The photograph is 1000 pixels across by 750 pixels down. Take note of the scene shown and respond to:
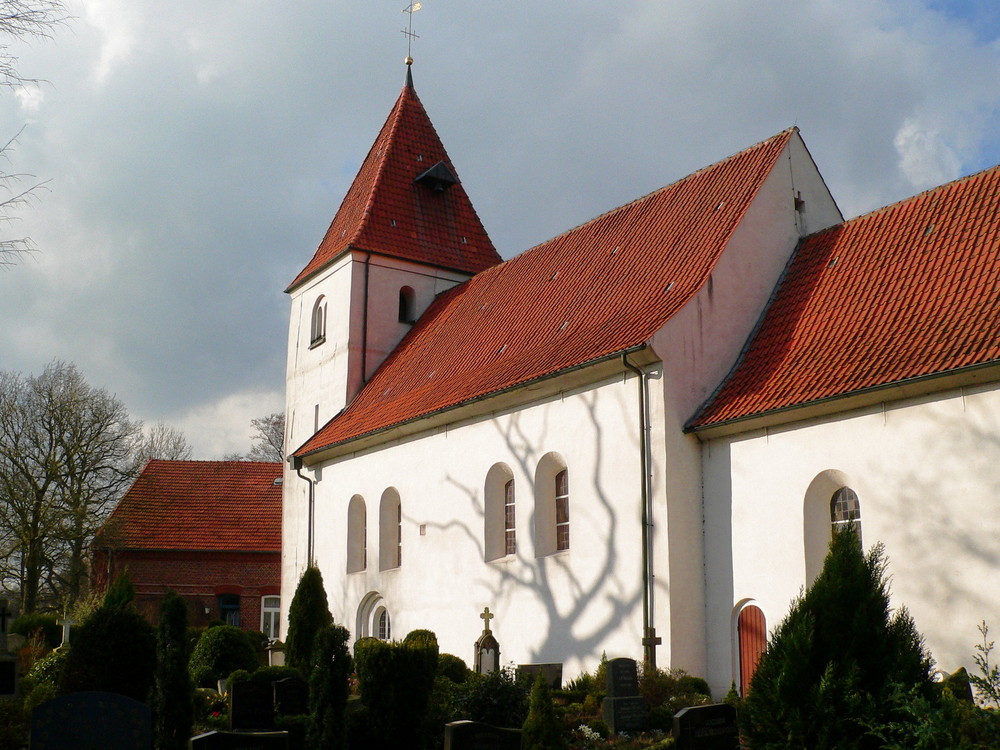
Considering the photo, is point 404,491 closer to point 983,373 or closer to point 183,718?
point 183,718

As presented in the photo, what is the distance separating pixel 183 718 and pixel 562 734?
390 cm

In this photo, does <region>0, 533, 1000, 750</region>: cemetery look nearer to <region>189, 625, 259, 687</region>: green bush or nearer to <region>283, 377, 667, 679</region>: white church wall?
<region>189, 625, 259, 687</region>: green bush

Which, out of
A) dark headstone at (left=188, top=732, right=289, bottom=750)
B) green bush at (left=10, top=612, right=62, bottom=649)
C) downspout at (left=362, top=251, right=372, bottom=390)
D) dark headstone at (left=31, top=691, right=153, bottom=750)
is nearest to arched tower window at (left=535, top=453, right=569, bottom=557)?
dark headstone at (left=188, top=732, right=289, bottom=750)

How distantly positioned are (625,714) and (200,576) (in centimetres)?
2305

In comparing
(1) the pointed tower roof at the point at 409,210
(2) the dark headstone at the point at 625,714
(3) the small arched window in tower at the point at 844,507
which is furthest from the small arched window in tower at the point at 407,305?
(2) the dark headstone at the point at 625,714

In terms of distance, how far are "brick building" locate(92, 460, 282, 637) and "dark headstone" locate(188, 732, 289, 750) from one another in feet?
73.5

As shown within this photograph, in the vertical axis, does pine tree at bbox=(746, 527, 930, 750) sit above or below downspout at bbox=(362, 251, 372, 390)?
below

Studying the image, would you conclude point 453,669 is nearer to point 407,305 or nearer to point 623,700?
point 623,700

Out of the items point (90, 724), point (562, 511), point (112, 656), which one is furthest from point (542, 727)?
point (562, 511)

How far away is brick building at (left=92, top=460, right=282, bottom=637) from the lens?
32844 mm

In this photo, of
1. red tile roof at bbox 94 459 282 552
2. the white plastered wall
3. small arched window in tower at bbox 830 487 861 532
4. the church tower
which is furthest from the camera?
red tile roof at bbox 94 459 282 552

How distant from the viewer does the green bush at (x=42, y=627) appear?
2628 cm

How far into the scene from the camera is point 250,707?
1261 centimetres

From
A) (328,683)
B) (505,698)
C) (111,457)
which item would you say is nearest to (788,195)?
(505,698)
